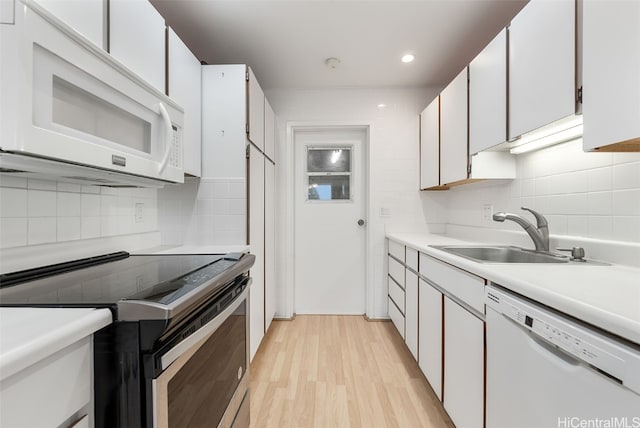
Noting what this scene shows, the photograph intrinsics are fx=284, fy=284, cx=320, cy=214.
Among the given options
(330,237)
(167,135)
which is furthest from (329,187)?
(167,135)

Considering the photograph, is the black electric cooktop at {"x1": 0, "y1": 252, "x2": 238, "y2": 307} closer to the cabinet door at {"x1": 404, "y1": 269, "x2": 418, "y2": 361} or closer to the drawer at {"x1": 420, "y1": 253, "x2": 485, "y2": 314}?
the drawer at {"x1": 420, "y1": 253, "x2": 485, "y2": 314}

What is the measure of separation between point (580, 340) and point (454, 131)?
172 centimetres

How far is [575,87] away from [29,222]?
2090 millimetres

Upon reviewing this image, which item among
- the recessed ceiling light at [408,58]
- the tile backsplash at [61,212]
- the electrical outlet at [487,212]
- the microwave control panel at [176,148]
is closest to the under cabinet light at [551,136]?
the electrical outlet at [487,212]

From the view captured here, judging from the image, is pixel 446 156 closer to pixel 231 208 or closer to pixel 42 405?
pixel 231 208

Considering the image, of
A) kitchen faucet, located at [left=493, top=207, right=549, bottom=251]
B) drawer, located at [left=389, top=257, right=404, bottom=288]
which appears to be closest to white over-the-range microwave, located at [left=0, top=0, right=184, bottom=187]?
kitchen faucet, located at [left=493, top=207, right=549, bottom=251]

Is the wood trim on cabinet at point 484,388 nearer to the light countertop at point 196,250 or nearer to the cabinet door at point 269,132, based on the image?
the light countertop at point 196,250

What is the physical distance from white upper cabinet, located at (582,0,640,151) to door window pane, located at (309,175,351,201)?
223 centimetres

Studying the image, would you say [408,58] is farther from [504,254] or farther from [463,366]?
[463,366]

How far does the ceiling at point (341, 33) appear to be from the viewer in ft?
5.78

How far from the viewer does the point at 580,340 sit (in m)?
0.67

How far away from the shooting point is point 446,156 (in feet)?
7.30

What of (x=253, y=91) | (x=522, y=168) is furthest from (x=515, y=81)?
(x=253, y=91)

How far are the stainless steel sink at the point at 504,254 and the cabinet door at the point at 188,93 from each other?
161 cm
